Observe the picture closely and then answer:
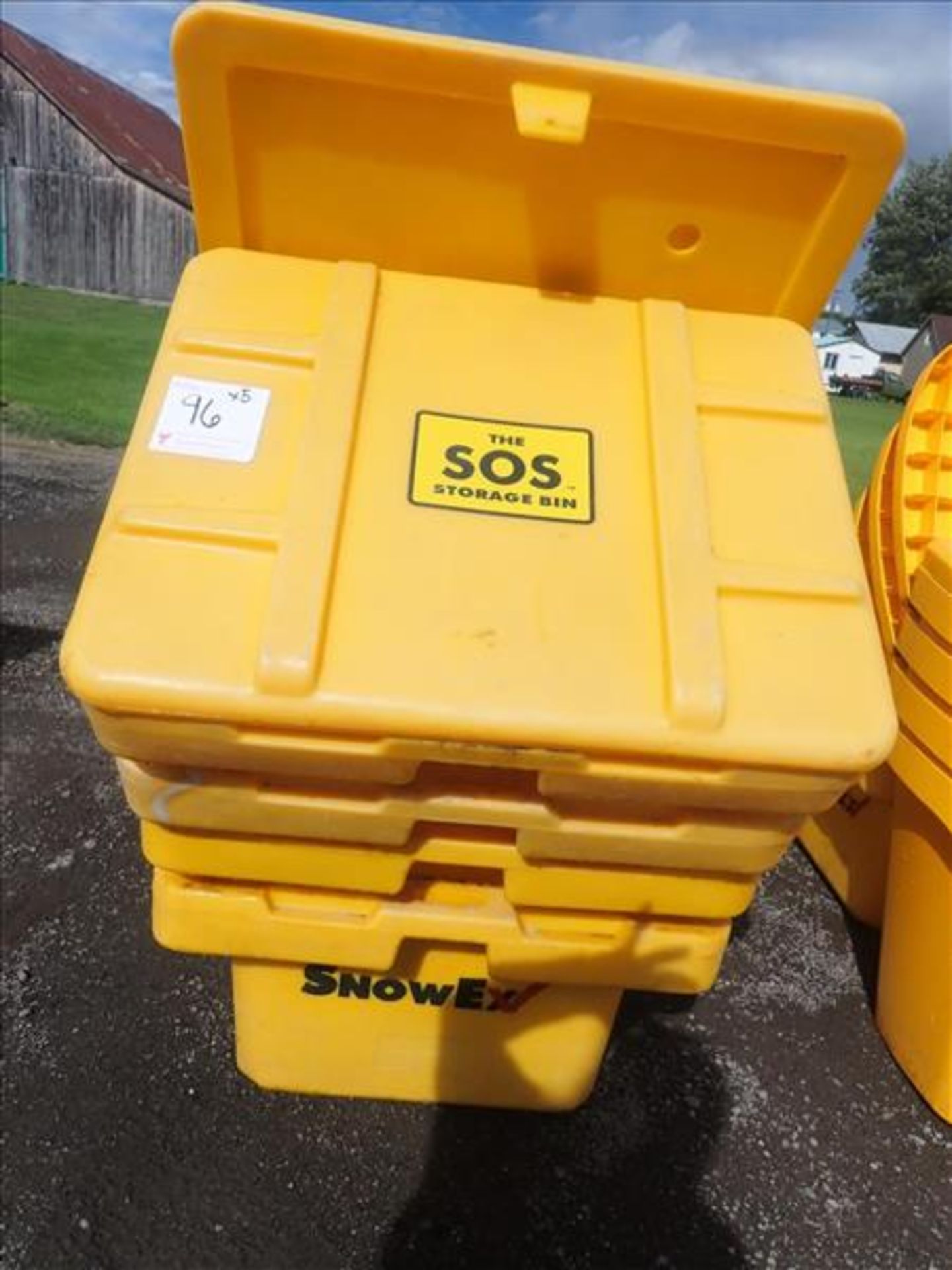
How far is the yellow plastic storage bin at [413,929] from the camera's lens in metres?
1.39

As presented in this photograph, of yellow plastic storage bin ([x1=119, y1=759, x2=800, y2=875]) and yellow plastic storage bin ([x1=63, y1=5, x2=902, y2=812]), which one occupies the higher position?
yellow plastic storage bin ([x1=63, y1=5, x2=902, y2=812])

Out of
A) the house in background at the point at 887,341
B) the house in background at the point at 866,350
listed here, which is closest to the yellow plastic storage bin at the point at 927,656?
the house in background at the point at 866,350

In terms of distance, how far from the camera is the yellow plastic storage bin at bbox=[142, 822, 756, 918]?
130 cm

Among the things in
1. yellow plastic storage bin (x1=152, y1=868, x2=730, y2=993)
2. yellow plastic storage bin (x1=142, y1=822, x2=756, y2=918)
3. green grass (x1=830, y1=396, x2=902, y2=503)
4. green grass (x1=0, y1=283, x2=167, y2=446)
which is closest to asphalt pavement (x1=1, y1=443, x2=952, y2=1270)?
yellow plastic storage bin (x1=152, y1=868, x2=730, y2=993)

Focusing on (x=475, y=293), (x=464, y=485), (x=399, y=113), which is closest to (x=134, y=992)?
(x=464, y=485)

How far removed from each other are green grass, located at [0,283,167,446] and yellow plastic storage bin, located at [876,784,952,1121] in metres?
5.83

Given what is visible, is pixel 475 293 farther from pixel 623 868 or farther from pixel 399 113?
pixel 623 868

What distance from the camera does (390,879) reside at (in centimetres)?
133

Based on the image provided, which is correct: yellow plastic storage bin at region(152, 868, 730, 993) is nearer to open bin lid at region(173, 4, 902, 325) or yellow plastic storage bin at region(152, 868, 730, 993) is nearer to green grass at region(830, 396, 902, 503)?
open bin lid at region(173, 4, 902, 325)

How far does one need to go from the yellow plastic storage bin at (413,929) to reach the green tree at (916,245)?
52.9 m

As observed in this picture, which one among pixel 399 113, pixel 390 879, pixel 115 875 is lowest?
pixel 115 875

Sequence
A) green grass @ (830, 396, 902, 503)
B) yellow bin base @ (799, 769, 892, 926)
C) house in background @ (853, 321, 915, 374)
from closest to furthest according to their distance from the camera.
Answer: yellow bin base @ (799, 769, 892, 926) < green grass @ (830, 396, 902, 503) < house in background @ (853, 321, 915, 374)

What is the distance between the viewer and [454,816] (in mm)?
1232

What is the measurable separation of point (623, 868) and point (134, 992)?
4.12 feet
